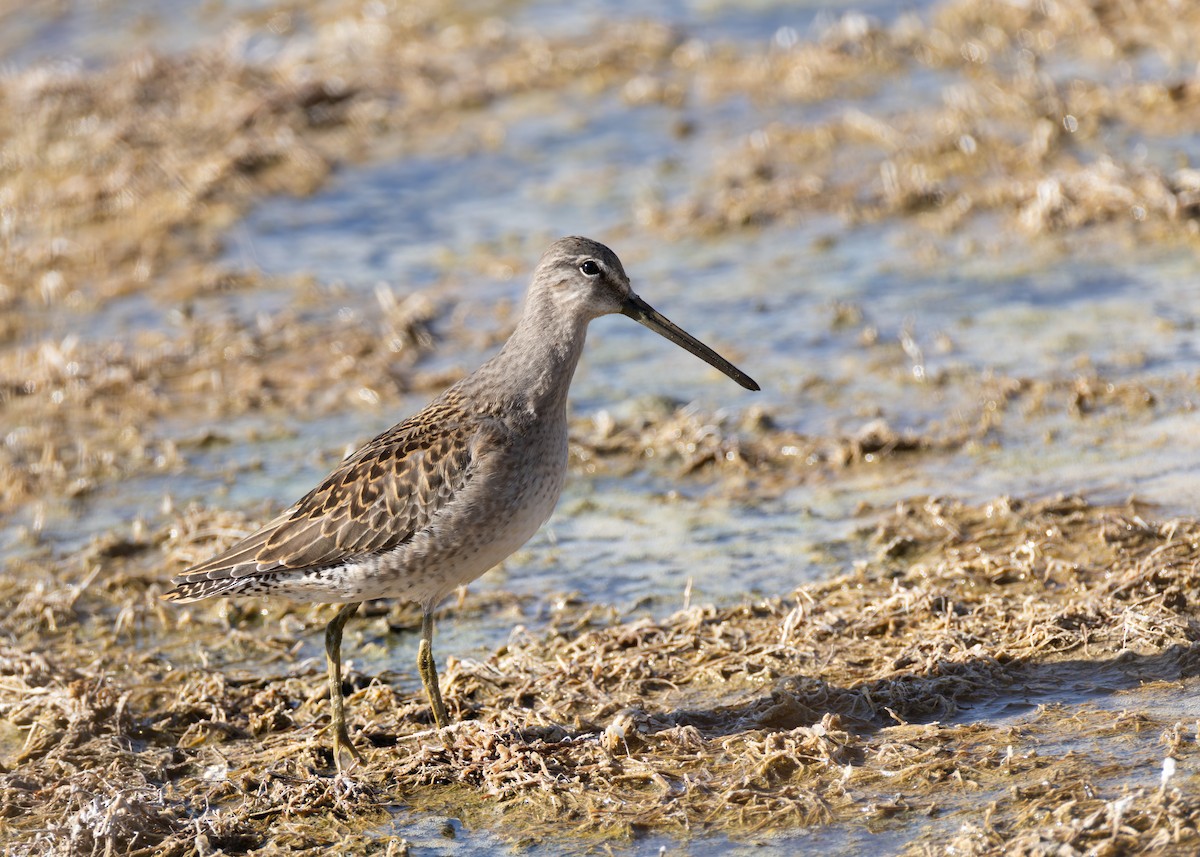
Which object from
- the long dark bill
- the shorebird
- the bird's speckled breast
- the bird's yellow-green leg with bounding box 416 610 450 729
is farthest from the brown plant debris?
the long dark bill

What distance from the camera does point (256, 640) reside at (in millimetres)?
5402

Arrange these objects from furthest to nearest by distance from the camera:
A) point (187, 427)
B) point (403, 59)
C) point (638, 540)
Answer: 1. point (403, 59)
2. point (187, 427)
3. point (638, 540)

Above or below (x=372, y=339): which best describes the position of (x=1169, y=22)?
above

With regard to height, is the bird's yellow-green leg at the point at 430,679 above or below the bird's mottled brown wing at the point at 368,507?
below

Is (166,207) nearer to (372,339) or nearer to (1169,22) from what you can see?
(372,339)

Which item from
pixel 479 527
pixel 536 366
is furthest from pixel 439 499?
pixel 536 366

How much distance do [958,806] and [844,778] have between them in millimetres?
308

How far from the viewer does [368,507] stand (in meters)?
4.48

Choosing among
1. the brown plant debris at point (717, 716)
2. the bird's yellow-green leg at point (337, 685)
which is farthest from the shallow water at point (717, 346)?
the bird's yellow-green leg at point (337, 685)

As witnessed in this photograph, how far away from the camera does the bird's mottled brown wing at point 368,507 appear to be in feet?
14.5

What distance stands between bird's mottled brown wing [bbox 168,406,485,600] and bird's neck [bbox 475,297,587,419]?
0.46 feet

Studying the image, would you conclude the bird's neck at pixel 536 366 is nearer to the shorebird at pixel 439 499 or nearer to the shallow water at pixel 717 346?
the shorebird at pixel 439 499

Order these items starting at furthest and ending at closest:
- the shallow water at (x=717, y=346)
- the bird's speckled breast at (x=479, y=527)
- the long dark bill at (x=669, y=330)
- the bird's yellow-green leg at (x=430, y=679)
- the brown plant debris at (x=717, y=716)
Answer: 1. the shallow water at (x=717, y=346)
2. the long dark bill at (x=669, y=330)
3. the bird's yellow-green leg at (x=430, y=679)
4. the bird's speckled breast at (x=479, y=527)
5. the brown plant debris at (x=717, y=716)

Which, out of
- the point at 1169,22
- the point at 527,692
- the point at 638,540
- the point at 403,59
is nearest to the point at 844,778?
the point at 527,692
